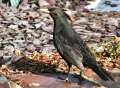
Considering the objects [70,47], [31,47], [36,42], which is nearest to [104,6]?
[36,42]

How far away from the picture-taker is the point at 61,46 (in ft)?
25.9

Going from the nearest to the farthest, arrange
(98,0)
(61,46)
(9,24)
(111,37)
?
(61,46), (111,37), (9,24), (98,0)

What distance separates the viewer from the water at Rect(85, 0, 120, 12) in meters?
13.4

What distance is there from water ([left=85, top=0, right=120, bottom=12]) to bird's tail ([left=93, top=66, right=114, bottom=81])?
5.47 m

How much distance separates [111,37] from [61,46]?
3.09 meters

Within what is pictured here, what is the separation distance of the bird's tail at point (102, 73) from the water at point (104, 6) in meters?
5.47

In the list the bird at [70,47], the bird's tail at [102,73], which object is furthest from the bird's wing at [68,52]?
the bird's tail at [102,73]

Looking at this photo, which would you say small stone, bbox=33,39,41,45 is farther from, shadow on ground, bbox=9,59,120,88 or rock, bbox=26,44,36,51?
shadow on ground, bbox=9,59,120,88

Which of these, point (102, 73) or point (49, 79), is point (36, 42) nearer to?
point (49, 79)

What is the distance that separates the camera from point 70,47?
7906 millimetres

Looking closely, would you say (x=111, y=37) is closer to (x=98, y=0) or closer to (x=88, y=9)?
(x=88, y=9)

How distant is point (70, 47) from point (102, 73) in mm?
566

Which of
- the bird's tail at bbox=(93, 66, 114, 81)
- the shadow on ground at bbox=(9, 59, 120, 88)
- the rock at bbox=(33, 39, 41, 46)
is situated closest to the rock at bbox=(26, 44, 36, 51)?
the rock at bbox=(33, 39, 41, 46)

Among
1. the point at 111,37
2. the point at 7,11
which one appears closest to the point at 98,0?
the point at 7,11
